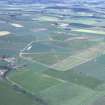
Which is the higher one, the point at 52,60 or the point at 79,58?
the point at 52,60

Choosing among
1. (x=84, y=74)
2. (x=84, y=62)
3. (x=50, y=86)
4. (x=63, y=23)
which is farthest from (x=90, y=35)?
(x=50, y=86)

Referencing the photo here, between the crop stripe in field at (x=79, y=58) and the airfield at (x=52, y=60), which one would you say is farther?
the crop stripe in field at (x=79, y=58)

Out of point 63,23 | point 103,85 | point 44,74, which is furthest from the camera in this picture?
point 63,23

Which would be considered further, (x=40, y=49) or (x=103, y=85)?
(x=40, y=49)

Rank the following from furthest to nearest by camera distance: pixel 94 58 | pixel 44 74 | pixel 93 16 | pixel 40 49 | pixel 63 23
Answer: pixel 93 16
pixel 63 23
pixel 40 49
pixel 94 58
pixel 44 74

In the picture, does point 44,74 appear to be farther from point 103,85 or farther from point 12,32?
point 12,32

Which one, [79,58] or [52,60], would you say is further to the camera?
[79,58]

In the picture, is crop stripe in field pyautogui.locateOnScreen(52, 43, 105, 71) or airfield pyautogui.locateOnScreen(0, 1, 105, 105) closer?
airfield pyautogui.locateOnScreen(0, 1, 105, 105)
